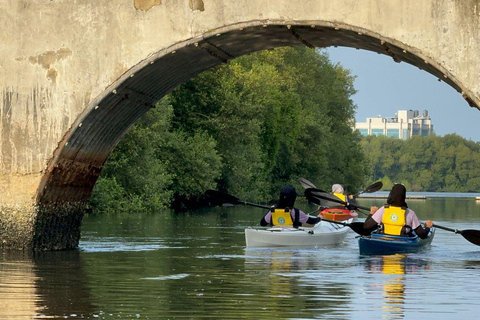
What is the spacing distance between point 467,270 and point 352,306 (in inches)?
204

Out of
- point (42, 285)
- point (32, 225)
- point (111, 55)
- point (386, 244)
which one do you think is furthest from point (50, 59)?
point (386, 244)

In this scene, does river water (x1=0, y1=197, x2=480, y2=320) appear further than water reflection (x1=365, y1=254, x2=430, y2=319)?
No

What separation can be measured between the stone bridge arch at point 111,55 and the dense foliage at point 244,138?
57.1ft

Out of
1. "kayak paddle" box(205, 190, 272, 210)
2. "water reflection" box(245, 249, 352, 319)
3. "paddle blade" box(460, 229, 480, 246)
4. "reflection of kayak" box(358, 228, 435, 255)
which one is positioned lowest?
"water reflection" box(245, 249, 352, 319)

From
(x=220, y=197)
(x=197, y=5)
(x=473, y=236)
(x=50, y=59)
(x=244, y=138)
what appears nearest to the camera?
(x=197, y=5)

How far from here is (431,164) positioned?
15138 centimetres

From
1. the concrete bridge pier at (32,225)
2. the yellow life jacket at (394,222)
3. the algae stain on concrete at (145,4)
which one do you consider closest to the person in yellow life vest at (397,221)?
the yellow life jacket at (394,222)

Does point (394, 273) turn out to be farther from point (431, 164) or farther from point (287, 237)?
point (431, 164)

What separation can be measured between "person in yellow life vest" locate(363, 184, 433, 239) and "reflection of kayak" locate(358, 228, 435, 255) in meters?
0.13

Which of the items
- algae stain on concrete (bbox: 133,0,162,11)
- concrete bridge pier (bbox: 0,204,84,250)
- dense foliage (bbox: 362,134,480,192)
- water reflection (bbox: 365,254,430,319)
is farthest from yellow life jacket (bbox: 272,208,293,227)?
dense foliage (bbox: 362,134,480,192)

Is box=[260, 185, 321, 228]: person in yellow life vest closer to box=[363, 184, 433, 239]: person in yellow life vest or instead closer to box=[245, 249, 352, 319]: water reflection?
box=[245, 249, 352, 319]: water reflection

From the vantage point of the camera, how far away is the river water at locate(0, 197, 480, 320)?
1080cm

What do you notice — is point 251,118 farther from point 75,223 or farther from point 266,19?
point 266,19

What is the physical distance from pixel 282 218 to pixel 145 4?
6.60 metres
